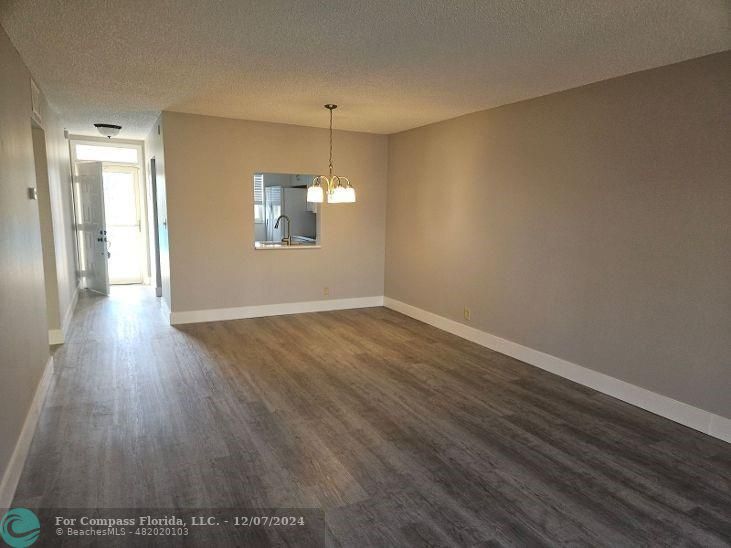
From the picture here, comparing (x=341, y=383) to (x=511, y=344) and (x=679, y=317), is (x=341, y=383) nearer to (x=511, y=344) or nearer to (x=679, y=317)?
(x=511, y=344)

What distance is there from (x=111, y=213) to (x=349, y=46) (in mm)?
6763

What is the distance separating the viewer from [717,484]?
2.49m

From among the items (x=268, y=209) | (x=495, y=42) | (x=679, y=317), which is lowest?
(x=679, y=317)

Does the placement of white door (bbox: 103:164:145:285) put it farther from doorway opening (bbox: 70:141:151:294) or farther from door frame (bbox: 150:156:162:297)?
door frame (bbox: 150:156:162:297)

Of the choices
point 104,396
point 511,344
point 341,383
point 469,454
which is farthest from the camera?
point 511,344

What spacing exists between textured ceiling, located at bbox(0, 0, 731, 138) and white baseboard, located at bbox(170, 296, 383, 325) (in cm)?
253

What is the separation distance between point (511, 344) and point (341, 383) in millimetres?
1881

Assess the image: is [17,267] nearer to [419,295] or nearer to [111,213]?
[419,295]

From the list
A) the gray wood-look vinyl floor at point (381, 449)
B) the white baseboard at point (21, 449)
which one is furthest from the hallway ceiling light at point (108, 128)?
the white baseboard at point (21, 449)

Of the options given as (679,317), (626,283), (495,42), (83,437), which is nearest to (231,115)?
(495,42)

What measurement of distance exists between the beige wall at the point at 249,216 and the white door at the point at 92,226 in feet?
8.34

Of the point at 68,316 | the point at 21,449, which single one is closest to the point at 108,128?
the point at 68,316

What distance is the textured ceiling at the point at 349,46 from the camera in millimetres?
2375

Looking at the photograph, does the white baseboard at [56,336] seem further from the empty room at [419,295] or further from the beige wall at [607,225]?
the beige wall at [607,225]
